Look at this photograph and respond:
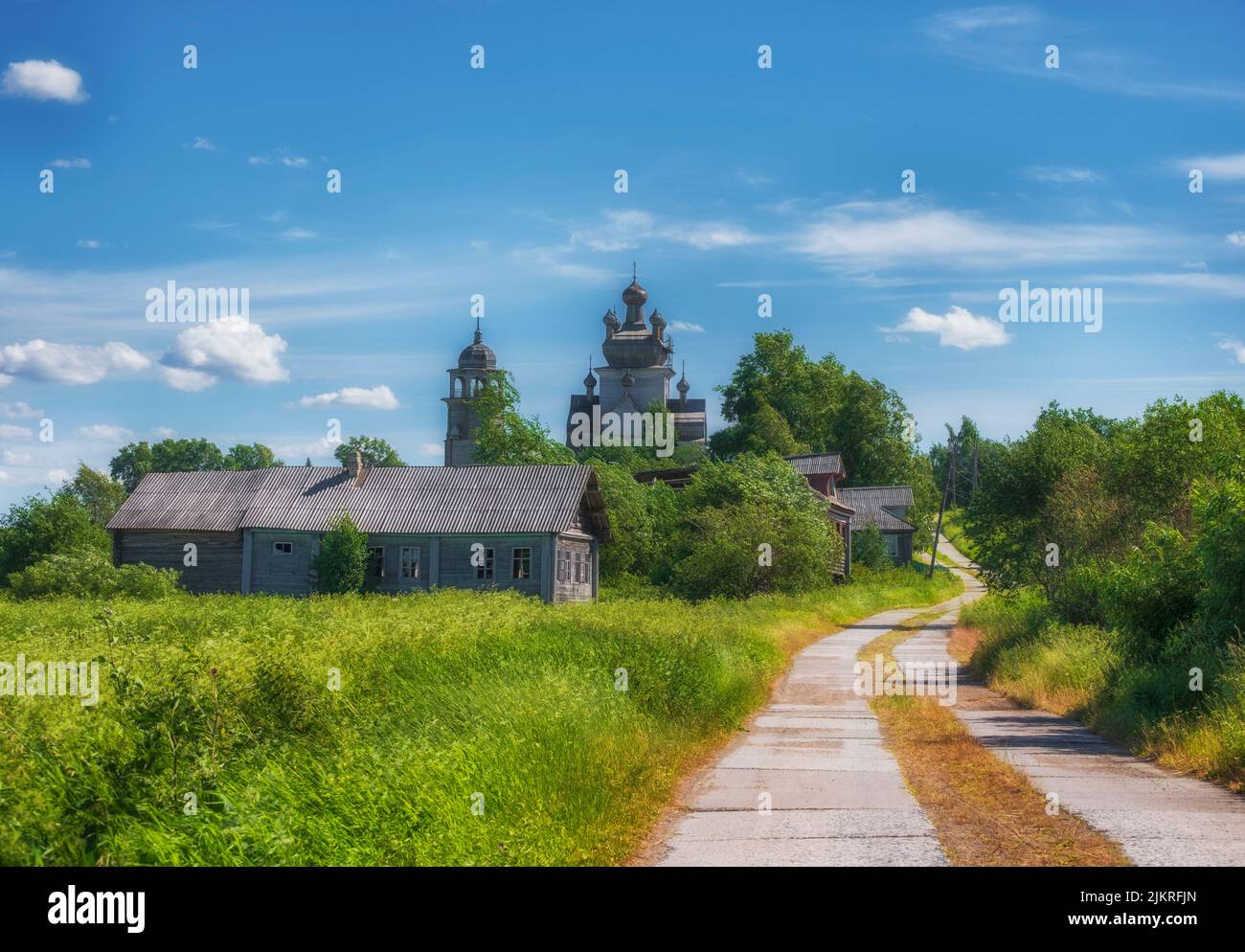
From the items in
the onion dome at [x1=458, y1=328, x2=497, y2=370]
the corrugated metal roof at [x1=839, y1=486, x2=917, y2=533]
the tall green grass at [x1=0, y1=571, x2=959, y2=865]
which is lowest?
the tall green grass at [x1=0, y1=571, x2=959, y2=865]

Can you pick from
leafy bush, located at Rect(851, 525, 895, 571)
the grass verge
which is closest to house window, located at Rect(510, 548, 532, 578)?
the grass verge

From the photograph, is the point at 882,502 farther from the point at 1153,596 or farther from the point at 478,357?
the point at 1153,596

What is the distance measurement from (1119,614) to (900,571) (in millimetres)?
51963

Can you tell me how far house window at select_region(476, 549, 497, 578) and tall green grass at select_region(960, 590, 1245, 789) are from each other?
21.2 m

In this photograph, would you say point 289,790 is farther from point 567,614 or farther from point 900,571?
point 900,571

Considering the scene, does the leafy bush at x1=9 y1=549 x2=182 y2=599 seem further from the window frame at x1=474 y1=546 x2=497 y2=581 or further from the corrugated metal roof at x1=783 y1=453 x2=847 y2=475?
the corrugated metal roof at x1=783 y1=453 x2=847 y2=475

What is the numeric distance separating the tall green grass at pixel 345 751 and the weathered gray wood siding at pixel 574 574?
26.1 meters

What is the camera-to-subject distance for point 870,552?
68750mm

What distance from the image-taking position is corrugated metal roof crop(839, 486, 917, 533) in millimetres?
82312

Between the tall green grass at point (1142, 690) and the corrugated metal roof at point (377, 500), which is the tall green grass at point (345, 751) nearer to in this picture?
the tall green grass at point (1142, 690)

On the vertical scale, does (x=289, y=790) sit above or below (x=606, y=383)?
below
